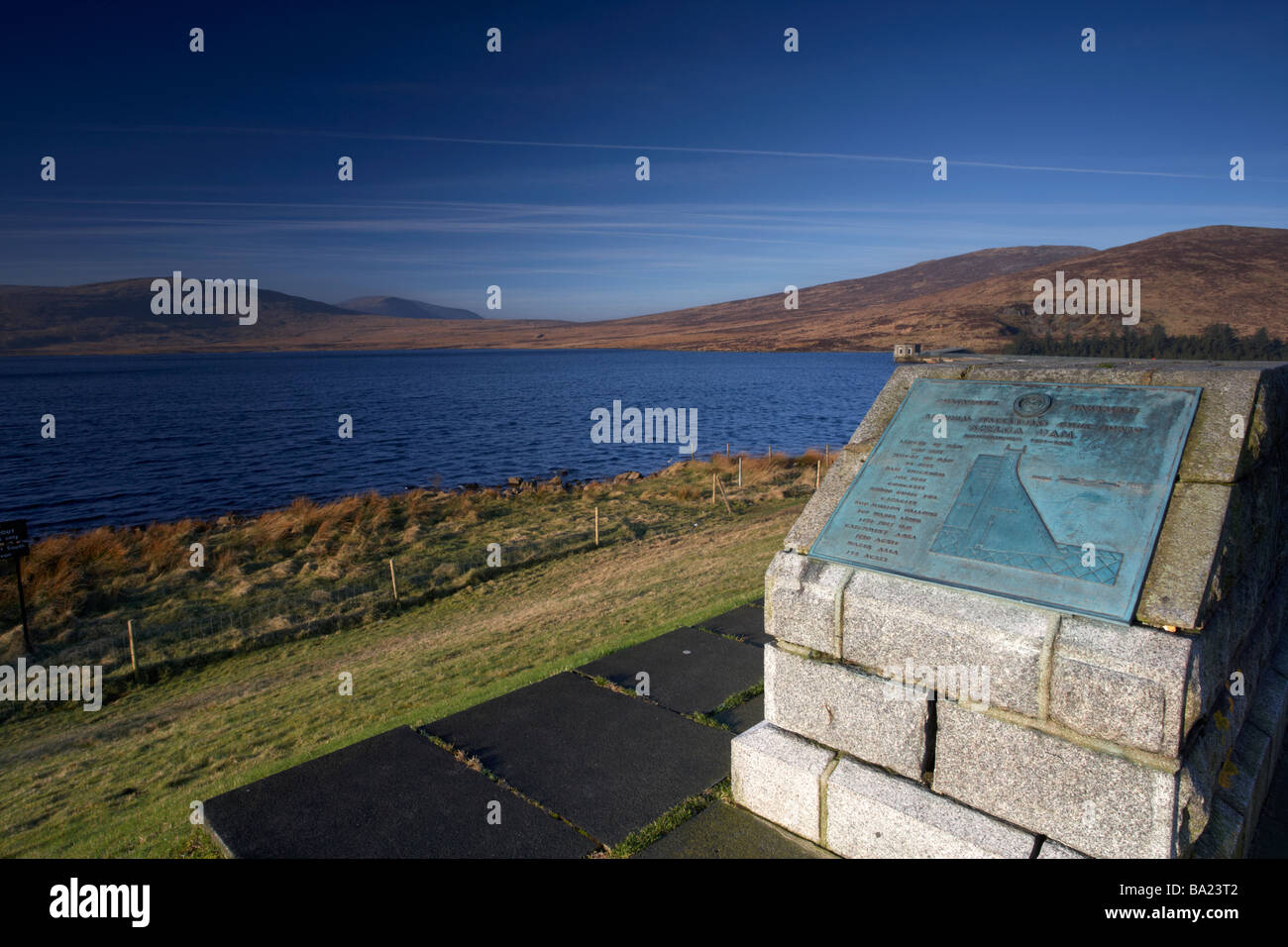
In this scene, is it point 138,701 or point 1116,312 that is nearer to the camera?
point 138,701

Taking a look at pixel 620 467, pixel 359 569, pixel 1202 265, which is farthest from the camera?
pixel 1202 265

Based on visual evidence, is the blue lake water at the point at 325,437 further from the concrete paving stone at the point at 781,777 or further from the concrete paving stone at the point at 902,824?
the concrete paving stone at the point at 902,824

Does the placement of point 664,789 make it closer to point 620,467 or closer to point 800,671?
point 800,671

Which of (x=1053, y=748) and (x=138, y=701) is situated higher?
(x=1053, y=748)

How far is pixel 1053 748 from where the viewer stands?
297cm

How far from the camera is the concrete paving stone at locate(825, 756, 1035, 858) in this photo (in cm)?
312

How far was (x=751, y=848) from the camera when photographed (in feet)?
11.9

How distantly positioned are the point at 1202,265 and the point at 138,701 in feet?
471

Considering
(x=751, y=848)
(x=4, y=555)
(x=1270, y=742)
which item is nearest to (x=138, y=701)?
(x=4, y=555)

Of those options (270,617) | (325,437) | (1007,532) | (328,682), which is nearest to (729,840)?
(1007,532)

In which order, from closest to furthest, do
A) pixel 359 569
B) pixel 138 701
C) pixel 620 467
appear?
pixel 138 701 → pixel 359 569 → pixel 620 467

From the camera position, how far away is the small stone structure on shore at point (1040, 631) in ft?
9.32

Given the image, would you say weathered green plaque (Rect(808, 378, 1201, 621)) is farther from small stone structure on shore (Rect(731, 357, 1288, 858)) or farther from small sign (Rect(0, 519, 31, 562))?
small sign (Rect(0, 519, 31, 562))
